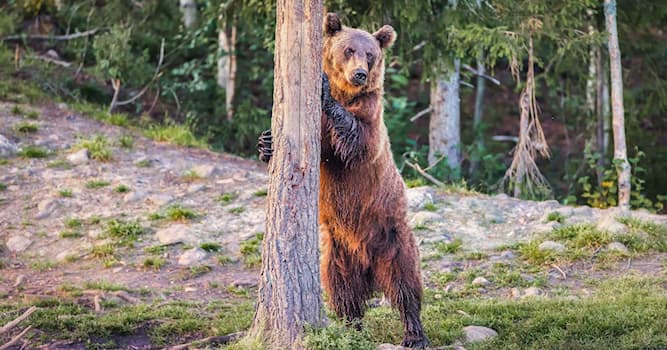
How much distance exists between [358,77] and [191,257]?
11.1ft

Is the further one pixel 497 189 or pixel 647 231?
pixel 497 189

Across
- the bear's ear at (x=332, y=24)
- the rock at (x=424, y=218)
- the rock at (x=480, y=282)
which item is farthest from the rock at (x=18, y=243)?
the rock at (x=480, y=282)

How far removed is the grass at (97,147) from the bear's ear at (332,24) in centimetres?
515

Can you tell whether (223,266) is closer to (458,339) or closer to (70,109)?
(458,339)

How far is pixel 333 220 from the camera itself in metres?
7.11

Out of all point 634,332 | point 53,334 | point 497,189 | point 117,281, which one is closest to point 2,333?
point 53,334

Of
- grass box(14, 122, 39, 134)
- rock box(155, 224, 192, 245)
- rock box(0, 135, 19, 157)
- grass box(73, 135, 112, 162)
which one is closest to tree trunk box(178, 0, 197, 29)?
grass box(14, 122, 39, 134)

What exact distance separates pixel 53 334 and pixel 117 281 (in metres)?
1.84

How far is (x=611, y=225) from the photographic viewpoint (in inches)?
387

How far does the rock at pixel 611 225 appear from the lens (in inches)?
382

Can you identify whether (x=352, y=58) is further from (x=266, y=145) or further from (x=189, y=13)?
(x=189, y=13)

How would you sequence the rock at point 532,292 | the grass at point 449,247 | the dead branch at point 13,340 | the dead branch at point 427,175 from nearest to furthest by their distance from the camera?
the dead branch at point 13,340 → the rock at point 532,292 → the grass at point 449,247 → the dead branch at point 427,175

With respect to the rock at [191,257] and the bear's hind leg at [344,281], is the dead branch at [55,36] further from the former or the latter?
the bear's hind leg at [344,281]

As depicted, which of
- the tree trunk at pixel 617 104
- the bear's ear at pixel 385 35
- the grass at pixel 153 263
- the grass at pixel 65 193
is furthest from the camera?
the tree trunk at pixel 617 104
